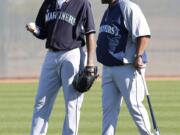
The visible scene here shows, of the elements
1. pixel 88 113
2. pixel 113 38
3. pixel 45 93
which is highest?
pixel 113 38

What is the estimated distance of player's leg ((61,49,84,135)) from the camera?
6.34 metres

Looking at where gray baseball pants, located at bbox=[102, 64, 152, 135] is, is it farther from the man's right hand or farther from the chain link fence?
the chain link fence

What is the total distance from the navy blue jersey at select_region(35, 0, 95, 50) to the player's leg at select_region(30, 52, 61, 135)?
17 centimetres

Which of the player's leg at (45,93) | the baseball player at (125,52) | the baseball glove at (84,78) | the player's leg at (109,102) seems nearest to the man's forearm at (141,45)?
the baseball player at (125,52)

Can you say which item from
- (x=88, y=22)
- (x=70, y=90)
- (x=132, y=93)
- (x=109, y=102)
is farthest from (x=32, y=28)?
(x=132, y=93)

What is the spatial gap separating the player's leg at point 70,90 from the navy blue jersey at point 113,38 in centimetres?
27

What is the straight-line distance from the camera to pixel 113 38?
20.8 feet

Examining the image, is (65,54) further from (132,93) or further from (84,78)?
(132,93)

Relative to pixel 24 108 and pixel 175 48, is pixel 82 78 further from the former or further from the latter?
pixel 175 48

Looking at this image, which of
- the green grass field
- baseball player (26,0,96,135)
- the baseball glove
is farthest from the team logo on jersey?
the green grass field

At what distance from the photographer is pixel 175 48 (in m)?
21.2

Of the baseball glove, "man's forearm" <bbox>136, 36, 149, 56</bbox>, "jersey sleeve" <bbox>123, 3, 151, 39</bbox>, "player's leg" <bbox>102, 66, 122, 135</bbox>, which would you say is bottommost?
"player's leg" <bbox>102, 66, 122, 135</bbox>

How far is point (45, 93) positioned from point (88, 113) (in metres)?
4.16

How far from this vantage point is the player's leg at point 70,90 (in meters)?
6.34
